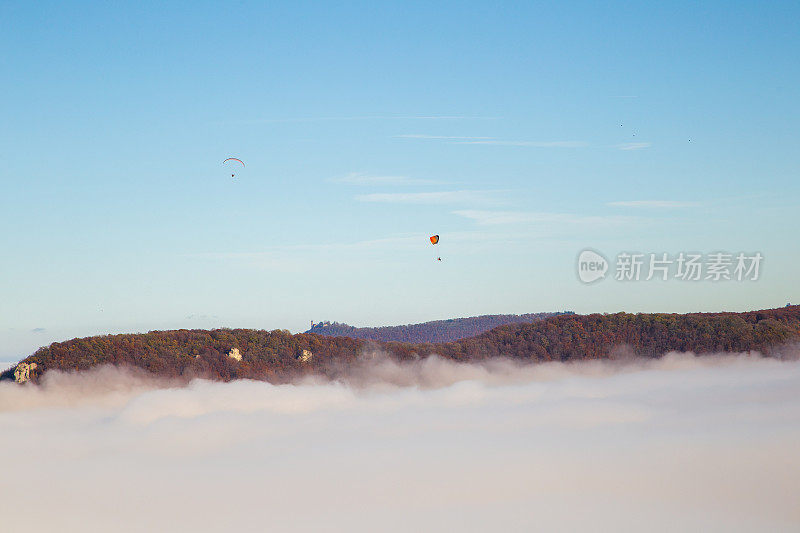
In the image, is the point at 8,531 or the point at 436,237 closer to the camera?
the point at 436,237

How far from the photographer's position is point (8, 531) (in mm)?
197250

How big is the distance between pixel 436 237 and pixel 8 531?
132906 millimetres

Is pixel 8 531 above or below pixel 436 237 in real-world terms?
below

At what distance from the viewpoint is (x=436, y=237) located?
139 m
